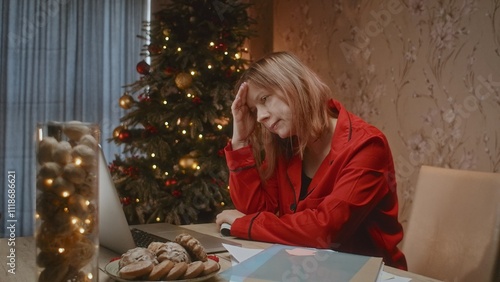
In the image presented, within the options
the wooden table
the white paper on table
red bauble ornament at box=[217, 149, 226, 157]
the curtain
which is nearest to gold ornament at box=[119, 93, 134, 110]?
red bauble ornament at box=[217, 149, 226, 157]

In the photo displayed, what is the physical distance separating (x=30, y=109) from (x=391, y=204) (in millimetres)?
2618

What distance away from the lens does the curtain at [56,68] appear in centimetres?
335

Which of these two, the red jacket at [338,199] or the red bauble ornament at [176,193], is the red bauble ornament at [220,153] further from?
the red jacket at [338,199]

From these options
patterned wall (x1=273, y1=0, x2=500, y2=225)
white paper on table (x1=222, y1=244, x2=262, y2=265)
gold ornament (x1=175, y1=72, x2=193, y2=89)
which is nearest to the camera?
white paper on table (x1=222, y1=244, x2=262, y2=265)

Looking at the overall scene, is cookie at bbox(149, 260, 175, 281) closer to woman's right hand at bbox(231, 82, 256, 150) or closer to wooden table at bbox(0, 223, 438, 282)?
wooden table at bbox(0, 223, 438, 282)

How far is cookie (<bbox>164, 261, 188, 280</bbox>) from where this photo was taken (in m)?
0.82

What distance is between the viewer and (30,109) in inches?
134

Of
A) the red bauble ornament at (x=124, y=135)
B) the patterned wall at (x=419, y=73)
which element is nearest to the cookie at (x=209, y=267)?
the patterned wall at (x=419, y=73)

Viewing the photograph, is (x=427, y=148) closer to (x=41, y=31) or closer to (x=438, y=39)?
(x=438, y=39)

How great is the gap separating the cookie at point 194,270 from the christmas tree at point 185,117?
179cm

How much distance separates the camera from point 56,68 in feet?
11.4

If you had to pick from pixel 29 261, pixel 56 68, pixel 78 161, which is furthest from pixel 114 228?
pixel 56 68

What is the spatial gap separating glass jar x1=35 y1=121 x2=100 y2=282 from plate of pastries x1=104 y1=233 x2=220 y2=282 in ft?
0.35

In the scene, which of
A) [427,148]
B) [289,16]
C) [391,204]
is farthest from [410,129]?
[289,16]
